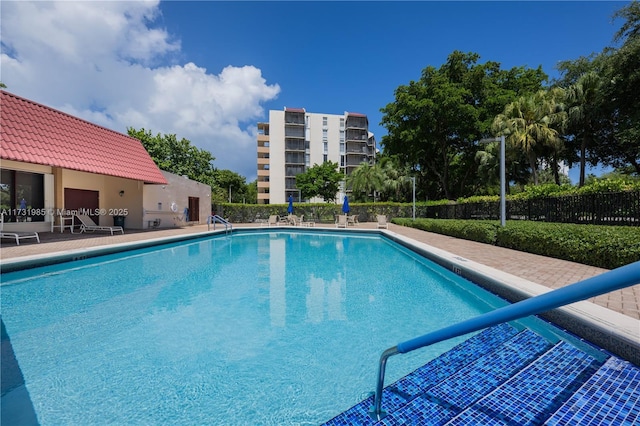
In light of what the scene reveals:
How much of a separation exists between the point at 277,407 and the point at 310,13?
1777cm

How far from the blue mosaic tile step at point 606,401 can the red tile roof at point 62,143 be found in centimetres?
1458

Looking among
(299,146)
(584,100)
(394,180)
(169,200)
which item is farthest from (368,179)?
(299,146)

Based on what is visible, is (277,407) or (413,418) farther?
Result: (277,407)

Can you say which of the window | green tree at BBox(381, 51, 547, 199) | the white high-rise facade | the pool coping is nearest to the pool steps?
the pool coping

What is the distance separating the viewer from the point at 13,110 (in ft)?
37.7

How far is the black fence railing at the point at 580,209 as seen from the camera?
8.44m

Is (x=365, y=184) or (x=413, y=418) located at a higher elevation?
(x=365, y=184)

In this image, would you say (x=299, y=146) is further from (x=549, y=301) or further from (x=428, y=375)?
(x=549, y=301)

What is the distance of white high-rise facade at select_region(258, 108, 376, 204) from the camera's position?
2173 inches

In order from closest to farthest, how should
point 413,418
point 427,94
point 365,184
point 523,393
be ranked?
point 413,418 < point 523,393 < point 427,94 < point 365,184

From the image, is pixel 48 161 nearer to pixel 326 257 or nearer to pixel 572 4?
pixel 326 257

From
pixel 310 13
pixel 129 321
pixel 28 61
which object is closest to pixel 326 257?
pixel 129 321

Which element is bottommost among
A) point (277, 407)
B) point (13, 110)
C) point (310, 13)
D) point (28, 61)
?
point (277, 407)

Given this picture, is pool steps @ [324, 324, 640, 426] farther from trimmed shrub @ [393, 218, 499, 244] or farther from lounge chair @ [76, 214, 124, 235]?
lounge chair @ [76, 214, 124, 235]
